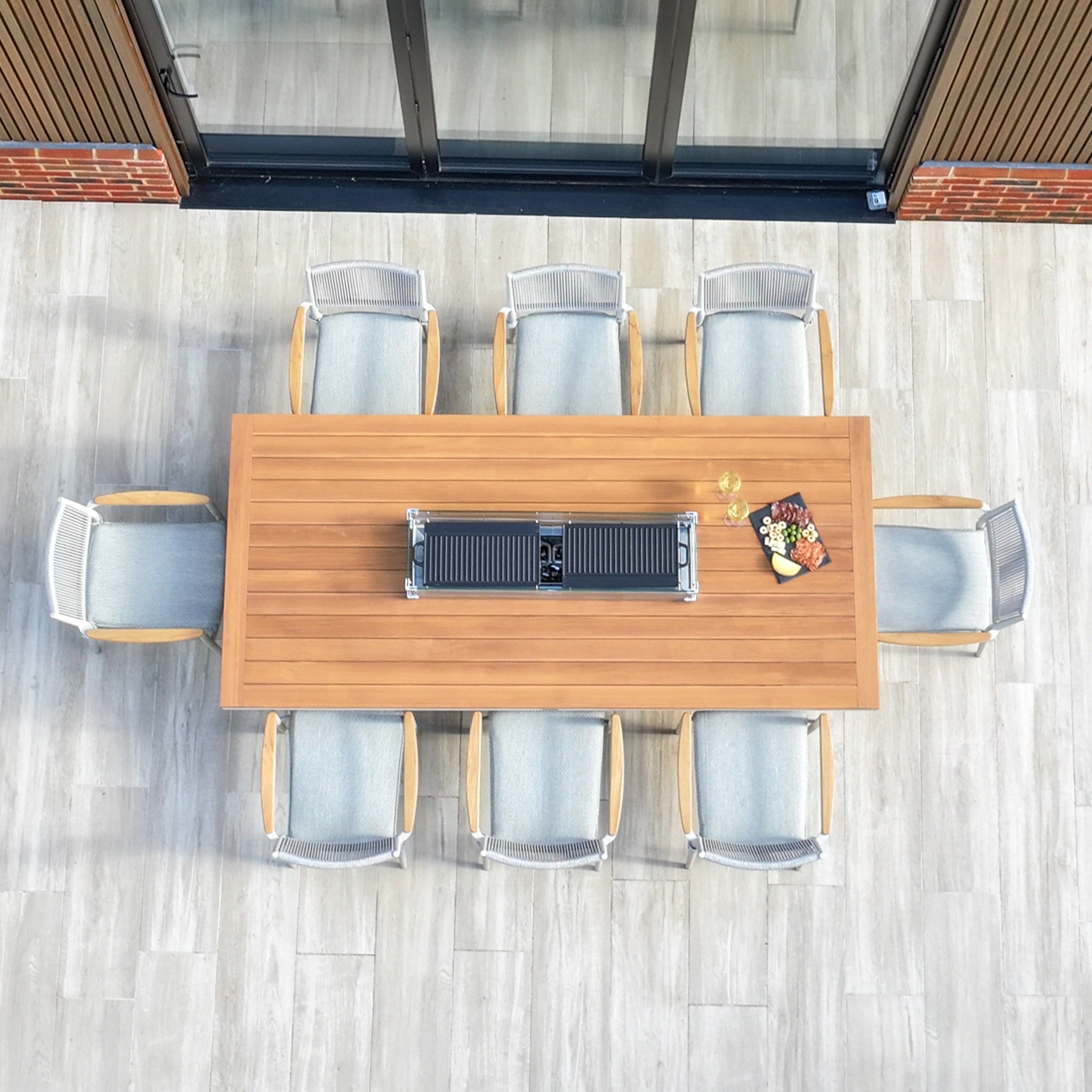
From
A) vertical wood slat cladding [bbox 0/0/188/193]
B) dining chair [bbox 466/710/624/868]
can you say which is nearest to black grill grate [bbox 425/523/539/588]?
dining chair [bbox 466/710/624/868]

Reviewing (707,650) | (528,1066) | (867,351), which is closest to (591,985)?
(528,1066)

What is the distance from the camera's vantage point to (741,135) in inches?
197

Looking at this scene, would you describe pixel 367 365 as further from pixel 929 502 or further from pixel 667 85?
pixel 929 502

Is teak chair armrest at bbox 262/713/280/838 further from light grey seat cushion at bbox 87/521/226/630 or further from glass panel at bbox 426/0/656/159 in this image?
glass panel at bbox 426/0/656/159

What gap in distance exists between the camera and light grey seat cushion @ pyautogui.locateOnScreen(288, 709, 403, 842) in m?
4.17

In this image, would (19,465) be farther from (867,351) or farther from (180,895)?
(867,351)

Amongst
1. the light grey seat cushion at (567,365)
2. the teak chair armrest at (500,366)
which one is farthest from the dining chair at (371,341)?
the light grey seat cushion at (567,365)

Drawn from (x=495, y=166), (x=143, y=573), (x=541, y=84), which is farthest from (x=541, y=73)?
(x=143, y=573)

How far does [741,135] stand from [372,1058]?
173 inches

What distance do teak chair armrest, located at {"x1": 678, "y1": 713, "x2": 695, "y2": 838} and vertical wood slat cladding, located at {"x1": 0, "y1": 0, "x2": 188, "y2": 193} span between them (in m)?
3.48

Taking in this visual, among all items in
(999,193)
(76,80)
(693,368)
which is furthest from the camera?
(999,193)


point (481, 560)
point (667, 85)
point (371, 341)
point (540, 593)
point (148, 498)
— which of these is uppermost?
point (667, 85)

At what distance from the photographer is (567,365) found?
4.51 meters

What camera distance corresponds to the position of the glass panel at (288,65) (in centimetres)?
451
